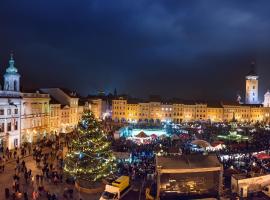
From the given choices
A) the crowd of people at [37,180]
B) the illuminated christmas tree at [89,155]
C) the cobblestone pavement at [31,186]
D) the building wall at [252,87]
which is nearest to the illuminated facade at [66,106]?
the crowd of people at [37,180]

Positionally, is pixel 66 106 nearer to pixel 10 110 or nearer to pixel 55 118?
pixel 55 118

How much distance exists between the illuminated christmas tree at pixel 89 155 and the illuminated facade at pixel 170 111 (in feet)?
295

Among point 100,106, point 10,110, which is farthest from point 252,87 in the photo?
point 10,110

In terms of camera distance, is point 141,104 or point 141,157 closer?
point 141,157

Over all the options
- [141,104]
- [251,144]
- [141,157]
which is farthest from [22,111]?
[141,104]

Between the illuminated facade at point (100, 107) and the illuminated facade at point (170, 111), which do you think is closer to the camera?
the illuminated facade at point (100, 107)

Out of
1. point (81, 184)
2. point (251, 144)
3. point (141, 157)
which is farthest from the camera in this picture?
point (251, 144)

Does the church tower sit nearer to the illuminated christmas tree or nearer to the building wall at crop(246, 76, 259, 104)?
the illuminated christmas tree

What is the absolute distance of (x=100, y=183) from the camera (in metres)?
26.5

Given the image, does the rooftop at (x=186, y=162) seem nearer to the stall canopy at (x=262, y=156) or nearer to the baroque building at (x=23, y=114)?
the stall canopy at (x=262, y=156)

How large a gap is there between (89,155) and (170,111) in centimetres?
9470

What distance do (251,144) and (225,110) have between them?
79808 millimetres

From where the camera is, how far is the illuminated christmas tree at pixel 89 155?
85.0 feet

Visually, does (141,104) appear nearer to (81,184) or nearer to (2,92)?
(2,92)
